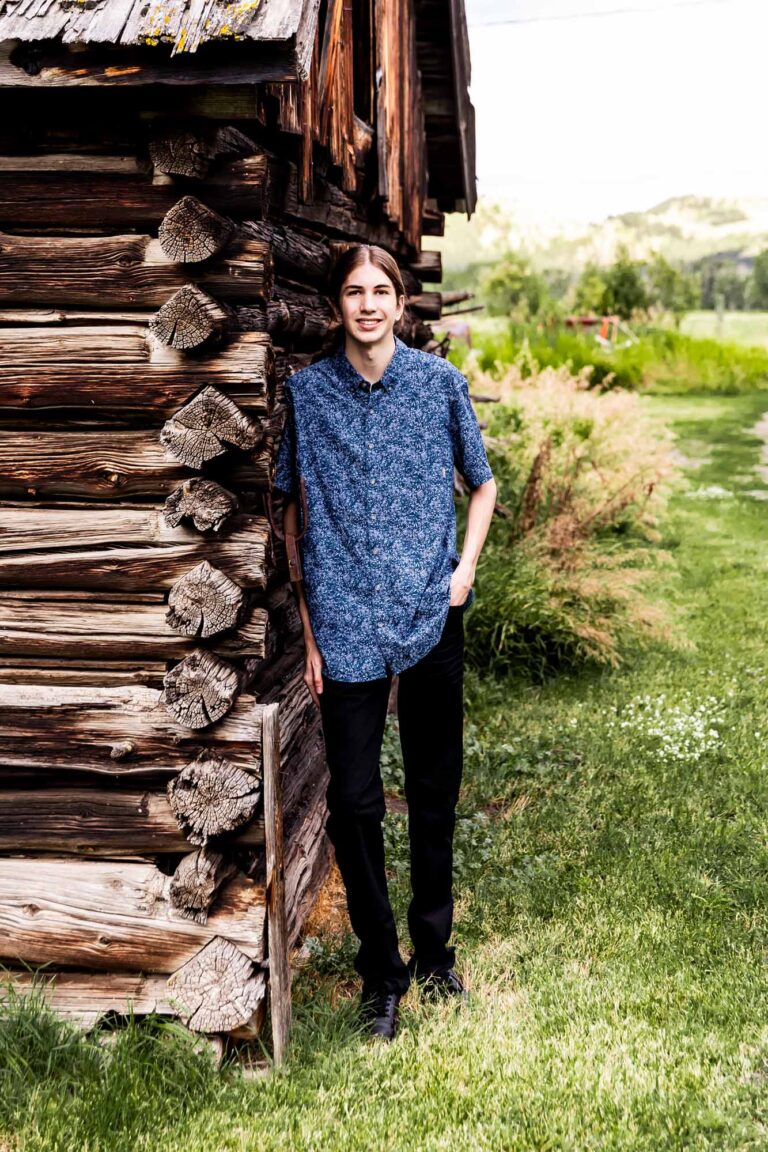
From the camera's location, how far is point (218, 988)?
3.43 meters

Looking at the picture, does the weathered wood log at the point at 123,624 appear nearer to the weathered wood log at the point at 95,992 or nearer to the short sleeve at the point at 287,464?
the short sleeve at the point at 287,464

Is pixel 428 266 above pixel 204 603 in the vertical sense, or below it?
above

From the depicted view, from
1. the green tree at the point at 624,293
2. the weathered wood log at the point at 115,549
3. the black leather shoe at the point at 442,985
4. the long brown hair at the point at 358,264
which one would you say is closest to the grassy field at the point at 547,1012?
the black leather shoe at the point at 442,985

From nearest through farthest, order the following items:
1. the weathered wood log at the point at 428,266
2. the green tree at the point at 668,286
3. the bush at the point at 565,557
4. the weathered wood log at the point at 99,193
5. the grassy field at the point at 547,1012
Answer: the grassy field at the point at 547,1012 → the weathered wood log at the point at 99,193 → the bush at the point at 565,557 → the weathered wood log at the point at 428,266 → the green tree at the point at 668,286

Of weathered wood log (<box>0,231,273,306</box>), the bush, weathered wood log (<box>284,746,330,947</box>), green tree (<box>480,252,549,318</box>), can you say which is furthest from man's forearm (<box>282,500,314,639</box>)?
green tree (<box>480,252,549,318</box>)

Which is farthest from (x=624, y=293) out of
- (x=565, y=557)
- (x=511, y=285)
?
(x=565, y=557)

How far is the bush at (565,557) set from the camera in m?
8.09

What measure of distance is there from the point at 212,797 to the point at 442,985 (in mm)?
1082

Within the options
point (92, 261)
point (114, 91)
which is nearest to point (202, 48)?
point (114, 91)

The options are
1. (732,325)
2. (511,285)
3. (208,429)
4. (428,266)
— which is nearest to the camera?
(208,429)

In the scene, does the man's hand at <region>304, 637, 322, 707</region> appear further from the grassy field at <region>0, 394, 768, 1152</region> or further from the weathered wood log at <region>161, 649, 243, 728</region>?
the grassy field at <region>0, 394, 768, 1152</region>

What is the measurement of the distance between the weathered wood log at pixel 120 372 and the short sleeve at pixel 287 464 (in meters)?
0.12

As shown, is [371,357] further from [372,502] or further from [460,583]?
[460,583]

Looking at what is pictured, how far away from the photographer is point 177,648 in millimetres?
3500
